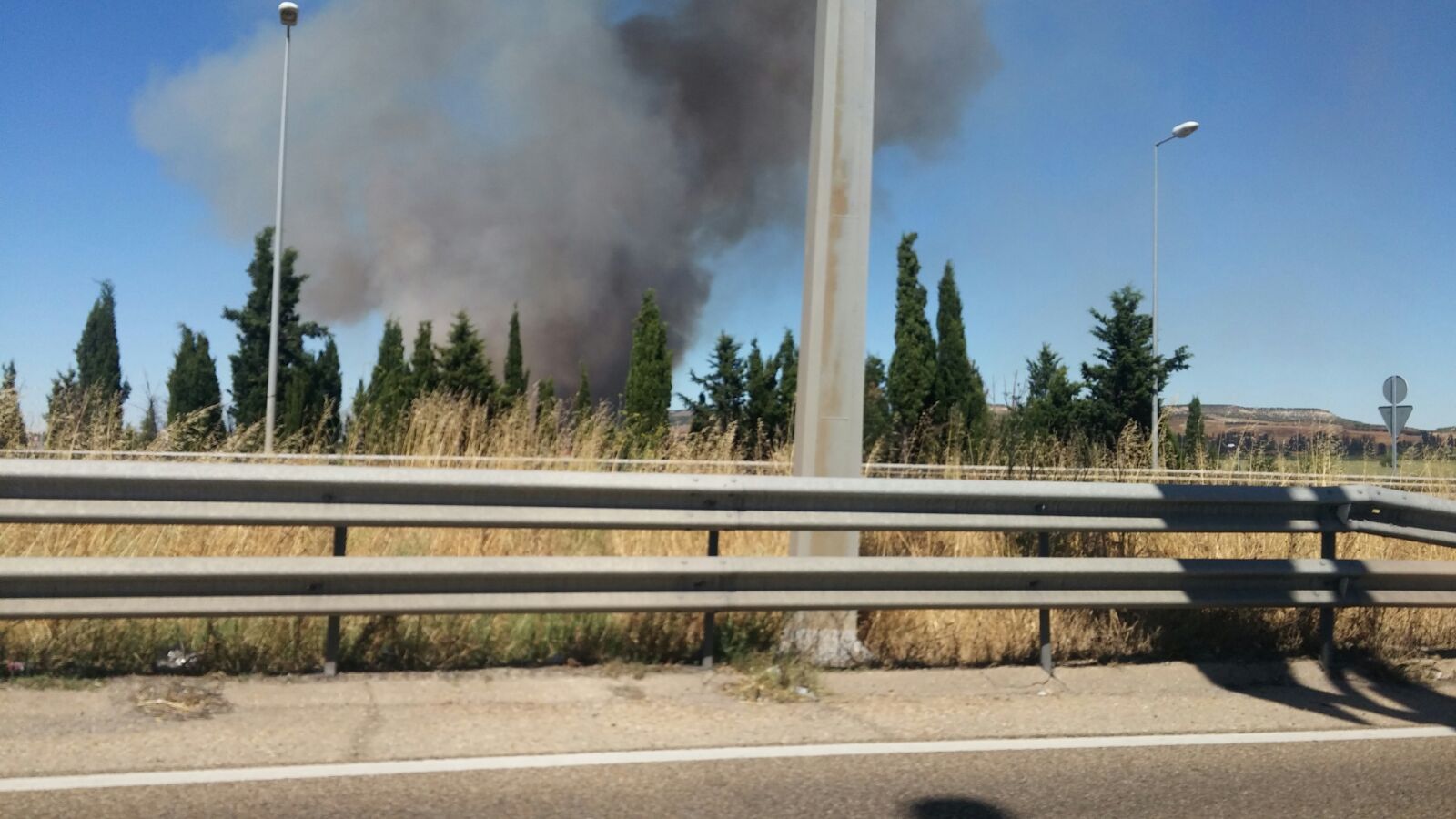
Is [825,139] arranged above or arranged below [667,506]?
above

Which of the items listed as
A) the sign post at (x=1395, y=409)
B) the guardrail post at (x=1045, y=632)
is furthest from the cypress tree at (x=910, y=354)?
the guardrail post at (x=1045, y=632)

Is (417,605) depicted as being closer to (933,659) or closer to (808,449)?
(808,449)

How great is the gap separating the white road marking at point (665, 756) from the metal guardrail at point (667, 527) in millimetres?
885

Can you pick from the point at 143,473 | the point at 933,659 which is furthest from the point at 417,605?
the point at 933,659

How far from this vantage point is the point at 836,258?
6219 millimetres

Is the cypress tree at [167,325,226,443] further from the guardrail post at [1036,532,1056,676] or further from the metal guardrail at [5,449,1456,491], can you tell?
the guardrail post at [1036,532,1056,676]

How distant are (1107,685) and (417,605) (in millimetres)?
3343

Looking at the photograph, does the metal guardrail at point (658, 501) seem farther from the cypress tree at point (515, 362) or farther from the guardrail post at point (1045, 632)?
the cypress tree at point (515, 362)

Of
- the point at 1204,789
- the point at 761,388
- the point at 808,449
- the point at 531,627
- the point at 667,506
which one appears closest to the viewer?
the point at 1204,789

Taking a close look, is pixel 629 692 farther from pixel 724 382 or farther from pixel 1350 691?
pixel 724 382

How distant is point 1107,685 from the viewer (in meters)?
5.76

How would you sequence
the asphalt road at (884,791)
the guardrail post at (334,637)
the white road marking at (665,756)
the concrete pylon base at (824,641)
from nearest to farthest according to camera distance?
the asphalt road at (884,791), the white road marking at (665,756), the guardrail post at (334,637), the concrete pylon base at (824,641)

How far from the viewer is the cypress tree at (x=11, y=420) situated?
828 cm

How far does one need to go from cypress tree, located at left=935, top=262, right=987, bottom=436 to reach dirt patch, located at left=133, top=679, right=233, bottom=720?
45.6 m
